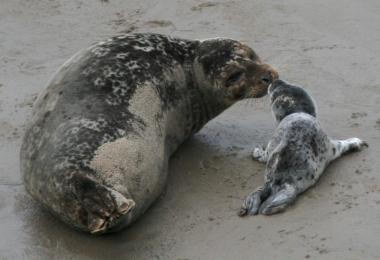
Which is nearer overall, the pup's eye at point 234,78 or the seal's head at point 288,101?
Result: the seal's head at point 288,101

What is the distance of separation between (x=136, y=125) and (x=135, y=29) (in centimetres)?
249

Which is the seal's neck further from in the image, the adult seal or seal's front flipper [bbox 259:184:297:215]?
seal's front flipper [bbox 259:184:297:215]

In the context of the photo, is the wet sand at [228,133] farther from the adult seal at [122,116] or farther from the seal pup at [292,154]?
the adult seal at [122,116]

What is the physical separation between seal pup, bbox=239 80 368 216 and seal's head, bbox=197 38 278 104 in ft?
0.64

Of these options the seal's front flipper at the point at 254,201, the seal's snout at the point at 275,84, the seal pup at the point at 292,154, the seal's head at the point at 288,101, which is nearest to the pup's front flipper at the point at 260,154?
the seal pup at the point at 292,154

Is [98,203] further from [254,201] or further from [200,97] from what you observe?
[200,97]

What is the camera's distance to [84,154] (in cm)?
438

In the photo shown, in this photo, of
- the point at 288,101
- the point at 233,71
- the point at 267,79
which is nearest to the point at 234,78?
the point at 233,71

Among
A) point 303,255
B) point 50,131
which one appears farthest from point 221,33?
point 303,255

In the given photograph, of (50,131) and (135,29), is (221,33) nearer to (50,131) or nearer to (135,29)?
(135,29)

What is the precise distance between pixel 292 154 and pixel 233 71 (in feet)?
2.87

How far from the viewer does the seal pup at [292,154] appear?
176 inches

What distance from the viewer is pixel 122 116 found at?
4.67 meters

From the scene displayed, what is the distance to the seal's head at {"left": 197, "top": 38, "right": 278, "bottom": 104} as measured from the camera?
5.31 m
